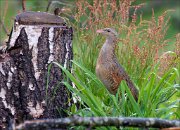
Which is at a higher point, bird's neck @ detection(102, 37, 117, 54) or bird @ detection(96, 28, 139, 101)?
bird's neck @ detection(102, 37, 117, 54)

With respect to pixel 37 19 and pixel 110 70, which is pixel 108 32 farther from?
pixel 37 19

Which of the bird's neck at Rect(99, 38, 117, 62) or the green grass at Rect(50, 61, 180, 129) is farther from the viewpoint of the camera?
the bird's neck at Rect(99, 38, 117, 62)

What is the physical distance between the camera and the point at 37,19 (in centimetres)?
546

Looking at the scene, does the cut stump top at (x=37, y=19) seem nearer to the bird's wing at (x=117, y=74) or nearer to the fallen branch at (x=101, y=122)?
the bird's wing at (x=117, y=74)

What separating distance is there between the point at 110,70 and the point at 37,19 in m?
0.95

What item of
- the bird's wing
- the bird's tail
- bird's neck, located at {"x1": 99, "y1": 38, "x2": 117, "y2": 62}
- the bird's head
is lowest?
the bird's tail

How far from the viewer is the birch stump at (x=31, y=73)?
5.25 meters

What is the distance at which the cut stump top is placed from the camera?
5414mm

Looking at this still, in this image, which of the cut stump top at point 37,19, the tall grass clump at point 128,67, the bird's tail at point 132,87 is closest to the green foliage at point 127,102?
the tall grass clump at point 128,67

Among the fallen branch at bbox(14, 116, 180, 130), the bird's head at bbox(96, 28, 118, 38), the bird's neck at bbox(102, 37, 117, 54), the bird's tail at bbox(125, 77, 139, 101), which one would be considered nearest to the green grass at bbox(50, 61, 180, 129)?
the bird's tail at bbox(125, 77, 139, 101)

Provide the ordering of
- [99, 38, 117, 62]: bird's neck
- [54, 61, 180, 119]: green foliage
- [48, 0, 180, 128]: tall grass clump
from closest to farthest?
[54, 61, 180, 119]: green foliage < [48, 0, 180, 128]: tall grass clump < [99, 38, 117, 62]: bird's neck

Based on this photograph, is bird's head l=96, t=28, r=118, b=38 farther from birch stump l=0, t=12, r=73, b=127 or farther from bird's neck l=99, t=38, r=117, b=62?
birch stump l=0, t=12, r=73, b=127

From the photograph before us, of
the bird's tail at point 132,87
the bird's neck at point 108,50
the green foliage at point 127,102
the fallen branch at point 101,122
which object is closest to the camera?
the fallen branch at point 101,122

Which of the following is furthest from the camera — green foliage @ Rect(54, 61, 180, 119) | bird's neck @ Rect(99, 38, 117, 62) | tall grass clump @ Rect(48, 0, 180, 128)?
bird's neck @ Rect(99, 38, 117, 62)
